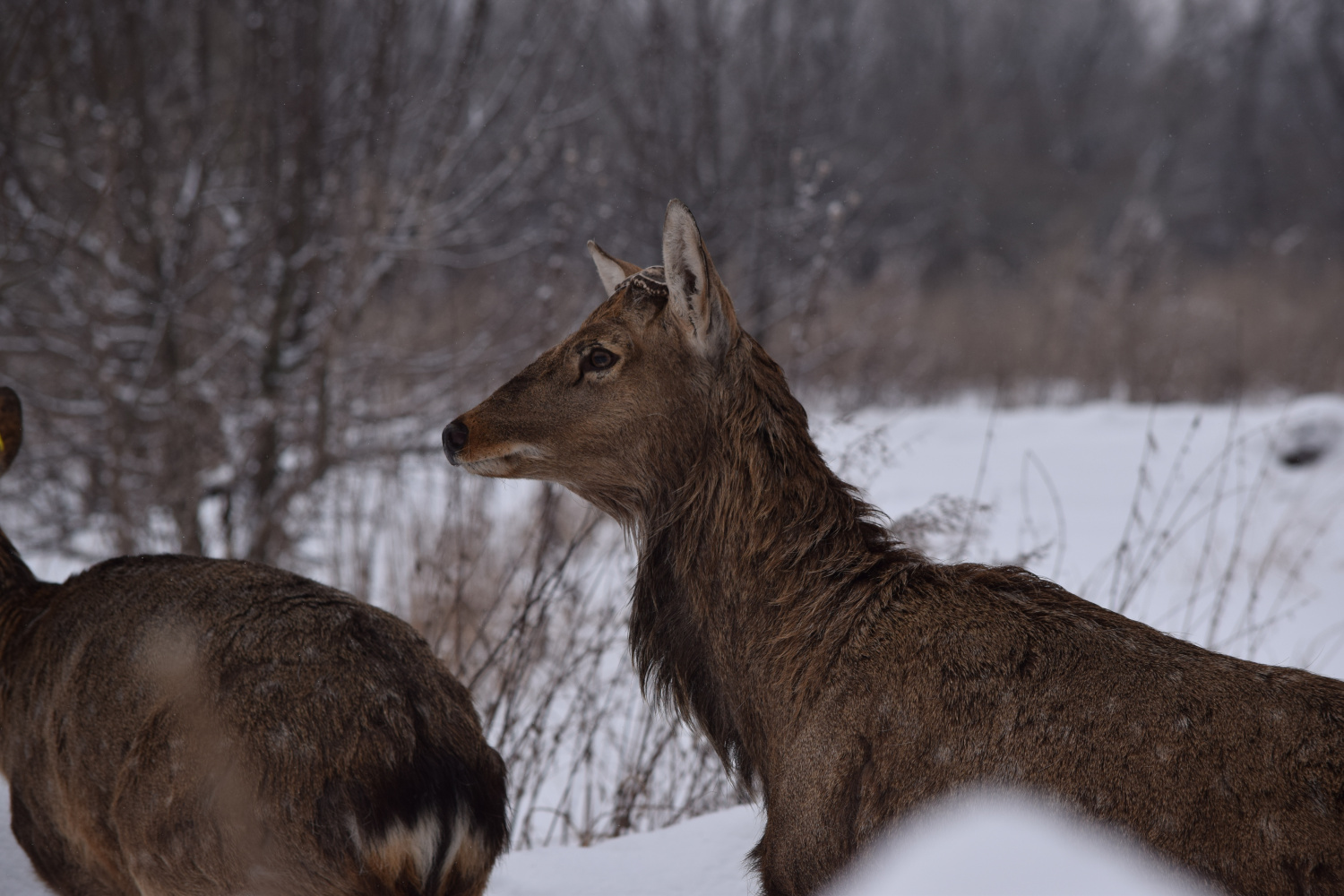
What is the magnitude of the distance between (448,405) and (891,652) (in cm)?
673

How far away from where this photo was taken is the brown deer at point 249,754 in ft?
7.35

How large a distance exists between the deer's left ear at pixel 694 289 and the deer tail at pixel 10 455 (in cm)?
235

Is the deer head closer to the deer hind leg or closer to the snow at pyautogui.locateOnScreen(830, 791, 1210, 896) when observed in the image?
the snow at pyautogui.locateOnScreen(830, 791, 1210, 896)

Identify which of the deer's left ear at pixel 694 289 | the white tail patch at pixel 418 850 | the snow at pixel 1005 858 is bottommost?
the white tail patch at pixel 418 850

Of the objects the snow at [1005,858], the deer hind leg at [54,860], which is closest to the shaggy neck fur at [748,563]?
the snow at [1005,858]

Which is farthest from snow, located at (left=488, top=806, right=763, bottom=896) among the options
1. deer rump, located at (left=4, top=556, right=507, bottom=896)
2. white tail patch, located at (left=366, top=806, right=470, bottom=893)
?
white tail patch, located at (left=366, top=806, right=470, bottom=893)

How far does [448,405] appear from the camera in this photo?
28.5ft

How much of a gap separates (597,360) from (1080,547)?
615cm

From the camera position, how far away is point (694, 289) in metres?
2.69

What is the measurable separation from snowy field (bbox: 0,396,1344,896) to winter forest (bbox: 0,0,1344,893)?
64 millimetres

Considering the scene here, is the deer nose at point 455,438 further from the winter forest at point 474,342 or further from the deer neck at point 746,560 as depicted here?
the winter forest at point 474,342

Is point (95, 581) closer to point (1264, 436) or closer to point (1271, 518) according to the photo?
point (1271, 518)

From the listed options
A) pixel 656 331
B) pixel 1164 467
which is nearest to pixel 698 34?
pixel 1164 467

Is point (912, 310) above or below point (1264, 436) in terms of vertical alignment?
above
